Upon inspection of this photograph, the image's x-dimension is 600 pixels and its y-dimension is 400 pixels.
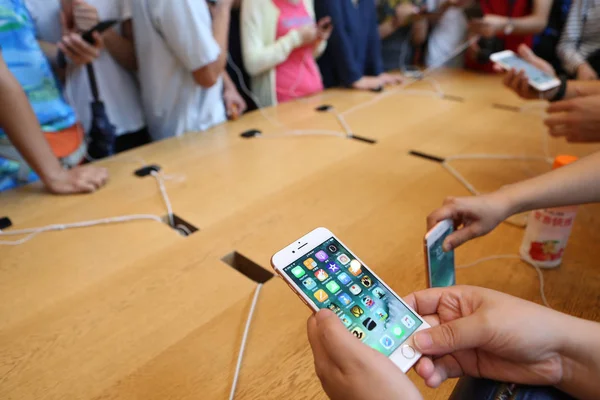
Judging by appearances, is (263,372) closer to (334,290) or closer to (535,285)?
(334,290)

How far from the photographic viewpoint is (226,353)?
463 mm

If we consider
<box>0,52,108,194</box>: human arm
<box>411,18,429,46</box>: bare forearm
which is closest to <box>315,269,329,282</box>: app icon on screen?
<box>0,52,108,194</box>: human arm

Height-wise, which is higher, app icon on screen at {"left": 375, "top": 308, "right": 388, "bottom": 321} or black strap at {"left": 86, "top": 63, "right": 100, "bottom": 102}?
black strap at {"left": 86, "top": 63, "right": 100, "bottom": 102}

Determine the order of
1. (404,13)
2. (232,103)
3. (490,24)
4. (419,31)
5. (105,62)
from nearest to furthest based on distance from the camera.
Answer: (105,62)
(232,103)
(490,24)
(404,13)
(419,31)

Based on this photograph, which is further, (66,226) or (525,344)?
(66,226)

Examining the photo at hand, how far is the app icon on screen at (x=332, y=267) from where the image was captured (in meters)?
0.43

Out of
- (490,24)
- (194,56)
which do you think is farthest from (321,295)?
(490,24)

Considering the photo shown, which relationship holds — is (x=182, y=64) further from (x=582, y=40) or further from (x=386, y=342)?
(x=582, y=40)

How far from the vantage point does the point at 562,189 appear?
1.76 ft

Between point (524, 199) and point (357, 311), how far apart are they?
12.5 inches

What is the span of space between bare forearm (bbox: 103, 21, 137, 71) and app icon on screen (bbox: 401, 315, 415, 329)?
1173mm

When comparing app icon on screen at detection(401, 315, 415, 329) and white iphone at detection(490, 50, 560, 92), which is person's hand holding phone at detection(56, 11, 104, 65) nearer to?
Answer: app icon on screen at detection(401, 315, 415, 329)

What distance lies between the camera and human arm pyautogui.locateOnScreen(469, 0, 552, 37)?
1.71 m

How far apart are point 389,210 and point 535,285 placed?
0.88 ft
